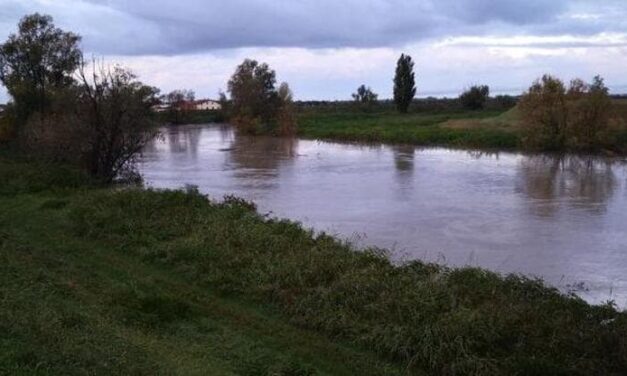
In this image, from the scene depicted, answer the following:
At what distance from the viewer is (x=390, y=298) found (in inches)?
364

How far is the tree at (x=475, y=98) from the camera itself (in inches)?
3241

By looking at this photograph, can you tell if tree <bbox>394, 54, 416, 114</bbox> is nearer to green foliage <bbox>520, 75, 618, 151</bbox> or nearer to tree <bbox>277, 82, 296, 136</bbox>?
tree <bbox>277, 82, 296, 136</bbox>

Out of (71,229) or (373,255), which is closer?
(373,255)

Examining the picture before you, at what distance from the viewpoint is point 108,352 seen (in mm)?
6262

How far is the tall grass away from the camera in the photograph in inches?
309

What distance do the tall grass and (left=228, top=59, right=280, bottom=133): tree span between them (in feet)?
173

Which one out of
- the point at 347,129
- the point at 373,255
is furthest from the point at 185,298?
the point at 347,129

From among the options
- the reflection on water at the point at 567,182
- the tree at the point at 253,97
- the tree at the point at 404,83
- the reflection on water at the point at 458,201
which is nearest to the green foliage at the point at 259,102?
the tree at the point at 253,97

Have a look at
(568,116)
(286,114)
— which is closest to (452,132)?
(568,116)

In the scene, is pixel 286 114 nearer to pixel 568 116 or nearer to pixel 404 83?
pixel 404 83

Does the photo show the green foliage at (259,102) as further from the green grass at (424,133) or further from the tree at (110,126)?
the tree at (110,126)

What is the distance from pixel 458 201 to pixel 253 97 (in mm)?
50320

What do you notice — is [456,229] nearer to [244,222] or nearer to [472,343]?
[244,222]

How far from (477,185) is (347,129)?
3628 cm
